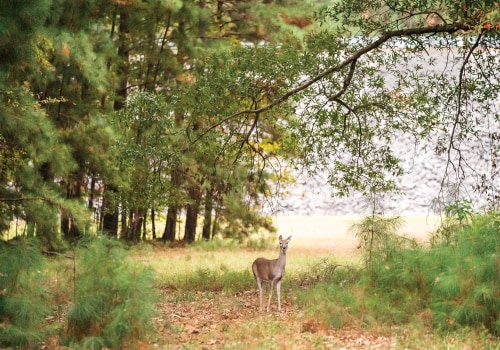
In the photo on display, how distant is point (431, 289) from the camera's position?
10617 millimetres

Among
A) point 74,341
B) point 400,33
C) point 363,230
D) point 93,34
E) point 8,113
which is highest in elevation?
point 93,34

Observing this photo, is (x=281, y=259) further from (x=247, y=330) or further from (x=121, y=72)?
(x=121, y=72)

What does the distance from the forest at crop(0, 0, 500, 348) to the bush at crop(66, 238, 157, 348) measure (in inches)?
0.7

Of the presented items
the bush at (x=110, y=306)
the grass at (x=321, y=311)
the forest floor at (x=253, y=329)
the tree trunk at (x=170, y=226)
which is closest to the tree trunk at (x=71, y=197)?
the tree trunk at (x=170, y=226)

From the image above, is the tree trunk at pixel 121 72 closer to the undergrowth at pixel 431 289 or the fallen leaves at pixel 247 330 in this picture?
the fallen leaves at pixel 247 330

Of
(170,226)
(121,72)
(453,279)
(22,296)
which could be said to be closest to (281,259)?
(453,279)

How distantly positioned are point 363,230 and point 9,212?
19.8 feet

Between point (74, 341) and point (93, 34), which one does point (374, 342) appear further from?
point (93, 34)

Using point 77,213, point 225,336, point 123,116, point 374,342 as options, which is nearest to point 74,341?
point 225,336

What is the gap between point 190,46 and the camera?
21.7 meters

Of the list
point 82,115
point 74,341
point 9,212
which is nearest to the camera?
point 74,341

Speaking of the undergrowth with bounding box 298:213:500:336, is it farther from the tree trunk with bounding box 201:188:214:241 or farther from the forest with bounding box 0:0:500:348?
the tree trunk with bounding box 201:188:214:241

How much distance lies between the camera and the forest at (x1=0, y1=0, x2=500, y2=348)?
9.64 m

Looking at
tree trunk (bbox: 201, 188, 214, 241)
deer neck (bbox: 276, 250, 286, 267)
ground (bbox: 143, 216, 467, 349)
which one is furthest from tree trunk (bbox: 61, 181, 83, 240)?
deer neck (bbox: 276, 250, 286, 267)
